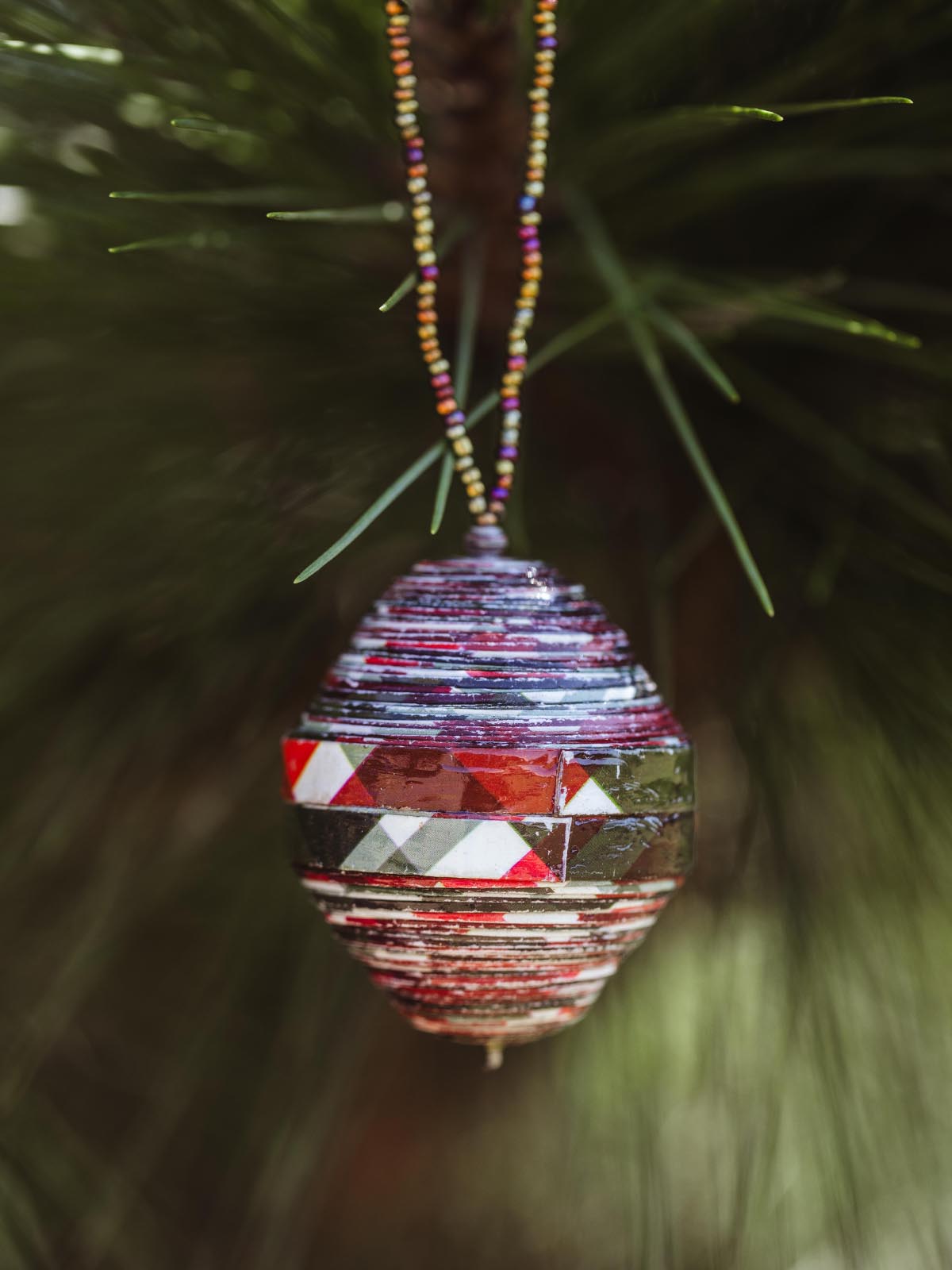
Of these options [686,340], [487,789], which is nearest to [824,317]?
[686,340]

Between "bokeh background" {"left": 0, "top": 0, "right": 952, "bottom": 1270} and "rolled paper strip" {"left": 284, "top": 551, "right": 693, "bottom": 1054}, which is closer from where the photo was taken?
"rolled paper strip" {"left": 284, "top": 551, "right": 693, "bottom": 1054}

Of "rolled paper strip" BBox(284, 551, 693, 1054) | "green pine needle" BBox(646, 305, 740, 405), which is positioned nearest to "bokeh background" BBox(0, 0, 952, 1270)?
"green pine needle" BBox(646, 305, 740, 405)

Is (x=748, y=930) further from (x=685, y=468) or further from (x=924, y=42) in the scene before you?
(x=924, y=42)

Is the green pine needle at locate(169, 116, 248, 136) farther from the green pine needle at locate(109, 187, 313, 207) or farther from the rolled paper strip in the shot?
the rolled paper strip

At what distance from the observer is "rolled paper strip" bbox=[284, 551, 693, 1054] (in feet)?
0.95

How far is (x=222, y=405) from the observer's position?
46cm

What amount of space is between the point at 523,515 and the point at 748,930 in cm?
22

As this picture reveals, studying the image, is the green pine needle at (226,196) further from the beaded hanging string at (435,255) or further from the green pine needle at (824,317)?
the green pine needle at (824,317)

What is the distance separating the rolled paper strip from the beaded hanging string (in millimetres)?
35

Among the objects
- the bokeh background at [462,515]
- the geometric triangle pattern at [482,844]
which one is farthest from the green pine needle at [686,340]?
the geometric triangle pattern at [482,844]

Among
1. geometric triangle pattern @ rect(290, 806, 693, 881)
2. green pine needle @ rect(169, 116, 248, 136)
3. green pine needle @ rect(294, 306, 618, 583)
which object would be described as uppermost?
green pine needle @ rect(169, 116, 248, 136)

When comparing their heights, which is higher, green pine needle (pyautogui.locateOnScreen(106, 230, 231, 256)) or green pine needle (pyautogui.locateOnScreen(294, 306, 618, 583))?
green pine needle (pyautogui.locateOnScreen(106, 230, 231, 256))

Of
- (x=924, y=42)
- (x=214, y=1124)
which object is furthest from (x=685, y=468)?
(x=214, y=1124)

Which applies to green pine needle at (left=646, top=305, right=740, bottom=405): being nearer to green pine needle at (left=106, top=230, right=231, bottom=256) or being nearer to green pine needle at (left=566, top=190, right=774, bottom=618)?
green pine needle at (left=566, top=190, right=774, bottom=618)
